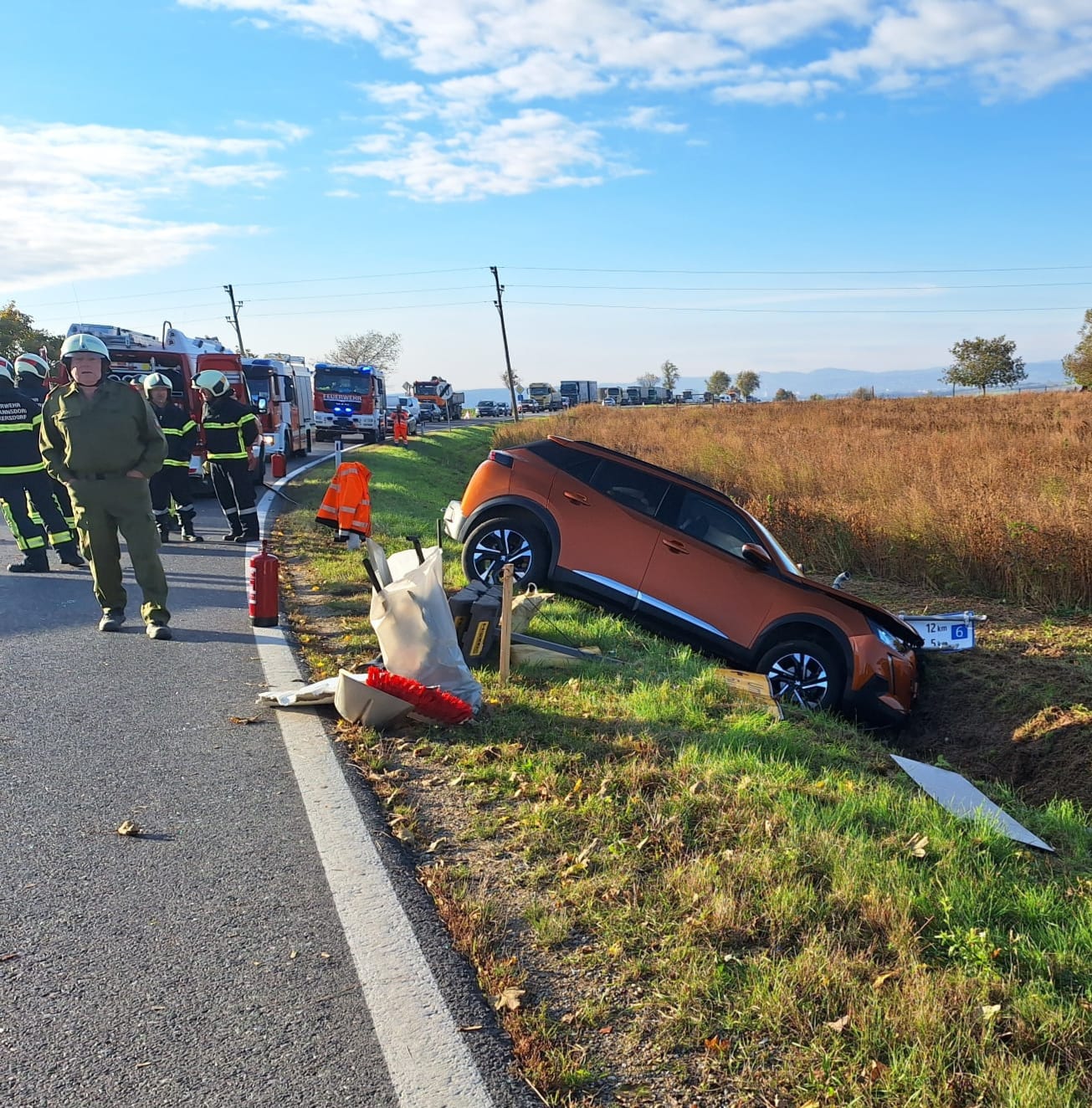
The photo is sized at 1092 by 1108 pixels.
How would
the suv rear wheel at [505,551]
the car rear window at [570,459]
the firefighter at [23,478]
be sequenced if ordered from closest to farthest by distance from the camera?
the suv rear wheel at [505,551] → the car rear window at [570,459] → the firefighter at [23,478]

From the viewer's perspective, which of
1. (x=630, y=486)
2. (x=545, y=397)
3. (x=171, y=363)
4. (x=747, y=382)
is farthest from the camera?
(x=747, y=382)

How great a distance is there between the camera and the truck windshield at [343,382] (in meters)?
34.6

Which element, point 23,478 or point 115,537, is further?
point 23,478

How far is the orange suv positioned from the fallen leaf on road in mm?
4985

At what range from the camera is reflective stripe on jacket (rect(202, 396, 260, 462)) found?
1170 centimetres

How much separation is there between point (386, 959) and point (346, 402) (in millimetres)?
33161

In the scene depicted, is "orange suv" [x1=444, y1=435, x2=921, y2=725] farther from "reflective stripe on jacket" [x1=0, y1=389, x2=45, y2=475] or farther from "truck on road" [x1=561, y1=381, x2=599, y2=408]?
"truck on road" [x1=561, y1=381, x2=599, y2=408]

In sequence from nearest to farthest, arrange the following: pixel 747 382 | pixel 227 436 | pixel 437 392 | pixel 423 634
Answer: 1. pixel 423 634
2. pixel 227 436
3. pixel 437 392
4. pixel 747 382

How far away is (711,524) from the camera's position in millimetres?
8047

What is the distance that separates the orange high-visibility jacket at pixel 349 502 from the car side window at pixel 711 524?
4.71 metres

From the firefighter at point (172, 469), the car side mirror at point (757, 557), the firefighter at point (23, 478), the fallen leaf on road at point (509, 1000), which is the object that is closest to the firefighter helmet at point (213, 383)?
the firefighter at point (172, 469)

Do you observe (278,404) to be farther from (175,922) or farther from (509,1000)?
(509,1000)

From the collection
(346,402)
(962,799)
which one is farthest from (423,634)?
(346,402)

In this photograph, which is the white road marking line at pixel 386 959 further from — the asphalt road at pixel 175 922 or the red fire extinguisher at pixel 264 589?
the red fire extinguisher at pixel 264 589
